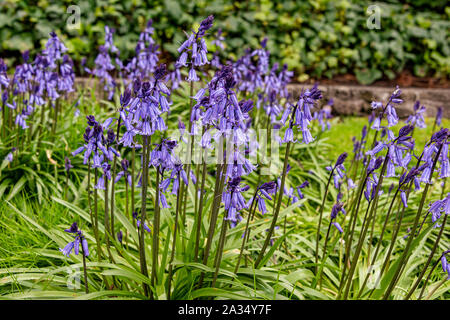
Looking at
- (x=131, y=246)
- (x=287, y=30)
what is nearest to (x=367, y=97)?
(x=287, y=30)

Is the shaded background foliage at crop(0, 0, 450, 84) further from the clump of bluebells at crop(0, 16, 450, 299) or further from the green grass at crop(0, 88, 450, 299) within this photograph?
the clump of bluebells at crop(0, 16, 450, 299)

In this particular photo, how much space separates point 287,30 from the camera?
819 cm

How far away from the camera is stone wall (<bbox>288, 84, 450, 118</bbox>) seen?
25.0ft

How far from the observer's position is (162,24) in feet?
24.7

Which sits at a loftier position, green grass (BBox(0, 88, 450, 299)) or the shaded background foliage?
the shaded background foliage

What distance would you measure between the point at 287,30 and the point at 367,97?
1909mm

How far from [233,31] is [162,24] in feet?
4.04

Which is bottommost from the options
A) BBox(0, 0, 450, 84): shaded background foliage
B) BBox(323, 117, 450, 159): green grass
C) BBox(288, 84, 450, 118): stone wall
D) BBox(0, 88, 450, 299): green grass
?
BBox(0, 88, 450, 299): green grass

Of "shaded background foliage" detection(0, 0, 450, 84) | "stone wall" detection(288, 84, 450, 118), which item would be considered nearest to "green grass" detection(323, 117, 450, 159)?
"stone wall" detection(288, 84, 450, 118)

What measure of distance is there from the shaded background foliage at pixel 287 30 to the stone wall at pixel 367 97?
620mm

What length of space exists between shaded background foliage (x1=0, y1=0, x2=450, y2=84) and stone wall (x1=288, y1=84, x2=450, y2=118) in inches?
24.4

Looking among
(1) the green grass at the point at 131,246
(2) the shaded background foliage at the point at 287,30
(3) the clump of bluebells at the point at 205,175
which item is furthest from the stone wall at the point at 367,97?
(3) the clump of bluebells at the point at 205,175

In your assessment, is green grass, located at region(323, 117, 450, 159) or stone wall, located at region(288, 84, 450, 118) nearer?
green grass, located at region(323, 117, 450, 159)
